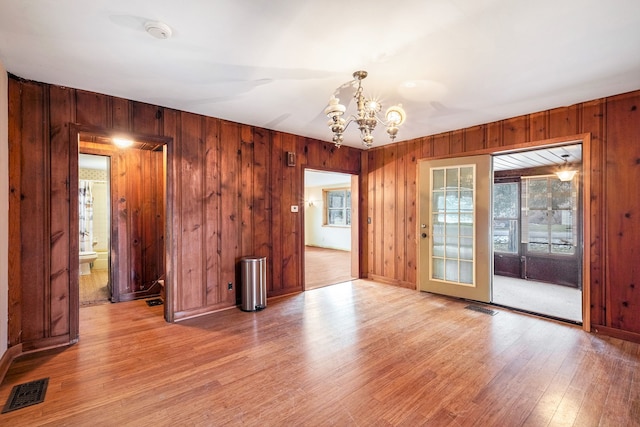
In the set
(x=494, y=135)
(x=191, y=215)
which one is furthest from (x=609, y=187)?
(x=191, y=215)

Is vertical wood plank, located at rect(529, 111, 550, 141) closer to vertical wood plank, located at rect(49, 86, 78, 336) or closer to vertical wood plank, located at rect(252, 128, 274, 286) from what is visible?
vertical wood plank, located at rect(252, 128, 274, 286)

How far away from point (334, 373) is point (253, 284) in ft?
6.03

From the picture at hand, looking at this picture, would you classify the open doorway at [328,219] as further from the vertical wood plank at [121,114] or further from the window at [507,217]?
the vertical wood plank at [121,114]

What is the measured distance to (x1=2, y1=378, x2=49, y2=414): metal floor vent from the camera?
1.98 metres

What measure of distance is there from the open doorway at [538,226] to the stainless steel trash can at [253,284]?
3631mm

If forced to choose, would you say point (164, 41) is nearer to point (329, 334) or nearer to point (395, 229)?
point (329, 334)

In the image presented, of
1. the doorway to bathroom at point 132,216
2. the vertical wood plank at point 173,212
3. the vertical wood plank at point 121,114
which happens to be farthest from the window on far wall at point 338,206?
the vertical wood plank at point 121,114

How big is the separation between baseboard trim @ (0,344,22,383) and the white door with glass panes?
4.82 metres

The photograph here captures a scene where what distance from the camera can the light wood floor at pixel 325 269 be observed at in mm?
5431

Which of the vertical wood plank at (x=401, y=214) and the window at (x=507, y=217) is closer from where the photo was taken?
the vertical wood plank at (x=401, y=214)

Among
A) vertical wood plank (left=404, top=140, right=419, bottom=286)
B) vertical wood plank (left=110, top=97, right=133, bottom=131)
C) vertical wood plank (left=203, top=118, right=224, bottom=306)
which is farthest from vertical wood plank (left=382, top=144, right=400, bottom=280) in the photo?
vertical wood plank (left=110, top=97, right=133, bottom=131)

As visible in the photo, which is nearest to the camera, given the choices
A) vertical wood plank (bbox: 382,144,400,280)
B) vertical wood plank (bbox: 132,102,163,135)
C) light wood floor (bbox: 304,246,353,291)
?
vertical wood plank (bbox: 132,102,163,135)

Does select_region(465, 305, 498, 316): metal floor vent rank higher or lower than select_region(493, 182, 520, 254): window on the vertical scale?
lower

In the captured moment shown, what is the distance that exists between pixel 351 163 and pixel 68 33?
13.8ft
